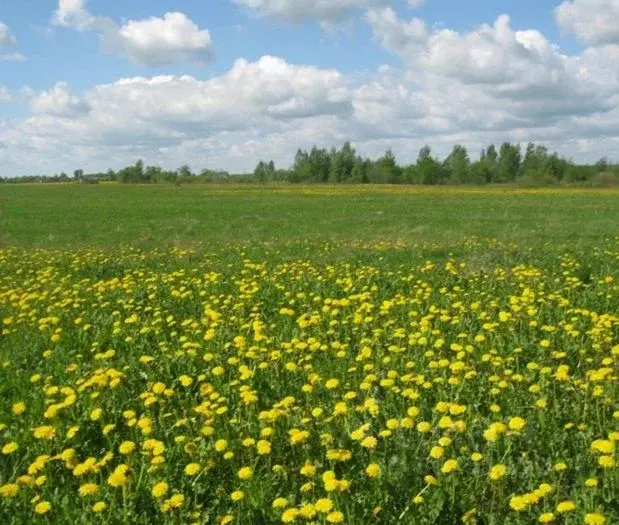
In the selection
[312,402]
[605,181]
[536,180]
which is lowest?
[312,402]

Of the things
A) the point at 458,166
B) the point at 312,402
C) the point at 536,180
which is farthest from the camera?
the point at 458,166

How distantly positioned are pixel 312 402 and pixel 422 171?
100155 mm

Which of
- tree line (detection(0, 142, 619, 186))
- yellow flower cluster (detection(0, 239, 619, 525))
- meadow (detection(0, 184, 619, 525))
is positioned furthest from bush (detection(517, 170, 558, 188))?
yellow flower cluster (detection(0, 239, 619, 525))

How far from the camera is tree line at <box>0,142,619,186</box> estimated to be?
97.6 metres

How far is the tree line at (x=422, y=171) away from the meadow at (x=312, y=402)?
83969mm

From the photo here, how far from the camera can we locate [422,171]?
102 meters

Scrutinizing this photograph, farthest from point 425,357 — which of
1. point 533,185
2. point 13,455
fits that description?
point 533,185

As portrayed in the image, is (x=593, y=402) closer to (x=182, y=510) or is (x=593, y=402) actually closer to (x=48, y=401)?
(x=182, y=510)

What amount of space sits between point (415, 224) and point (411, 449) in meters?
19.7

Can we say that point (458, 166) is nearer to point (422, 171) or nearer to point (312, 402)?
point (422, 171)

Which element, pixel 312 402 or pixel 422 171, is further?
pixel 422 171

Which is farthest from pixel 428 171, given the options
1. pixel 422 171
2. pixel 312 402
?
pixel 312 402

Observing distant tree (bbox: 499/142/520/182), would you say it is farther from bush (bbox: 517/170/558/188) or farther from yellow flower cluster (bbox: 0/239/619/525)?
yellow flower cluster (bbox: 0/239/619/525)

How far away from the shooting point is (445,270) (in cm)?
970
